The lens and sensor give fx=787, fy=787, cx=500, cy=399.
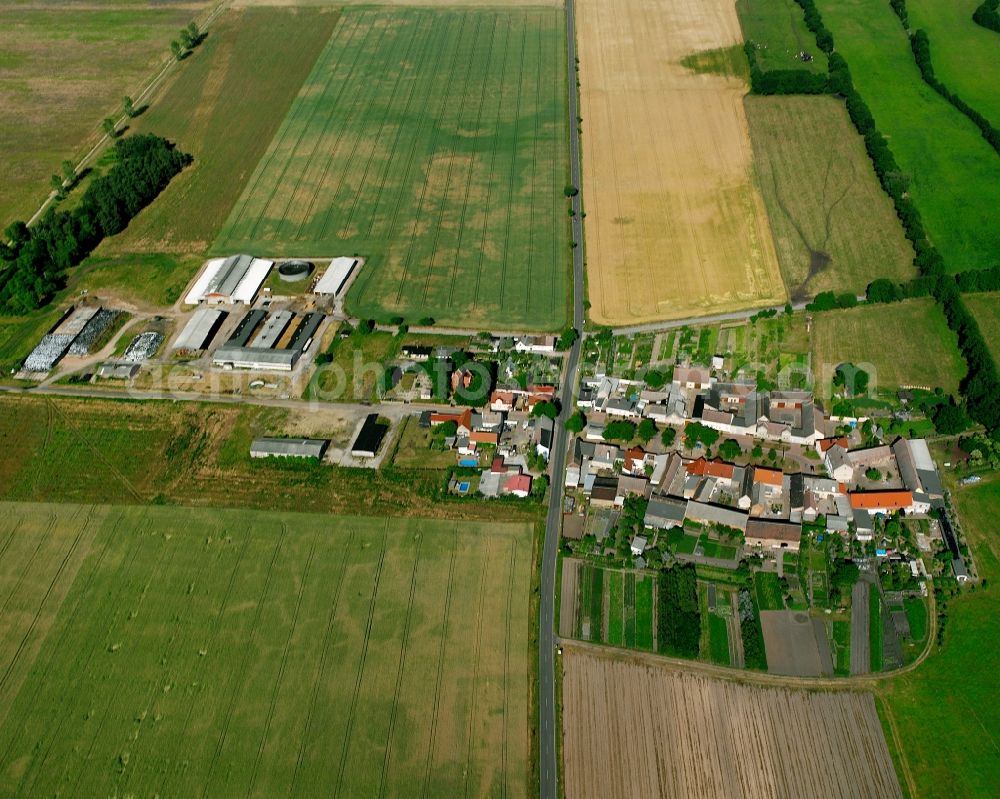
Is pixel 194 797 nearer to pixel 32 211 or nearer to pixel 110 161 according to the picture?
pixel 32 211

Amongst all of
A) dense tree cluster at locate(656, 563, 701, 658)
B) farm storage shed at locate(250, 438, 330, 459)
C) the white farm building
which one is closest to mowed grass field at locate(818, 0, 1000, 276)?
dense tree cluster at locate(656, 563, 701, 658)

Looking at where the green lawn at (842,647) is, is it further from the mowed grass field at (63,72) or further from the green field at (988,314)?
the mowed grass field at (63,72)

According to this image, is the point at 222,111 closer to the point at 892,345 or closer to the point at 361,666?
the point at 361,666

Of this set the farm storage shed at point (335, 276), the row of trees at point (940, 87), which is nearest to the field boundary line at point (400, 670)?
the farm storage shed at point (335, 276)

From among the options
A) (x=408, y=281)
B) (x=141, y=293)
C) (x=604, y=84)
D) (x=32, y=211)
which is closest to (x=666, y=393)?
(x=408, y=281)

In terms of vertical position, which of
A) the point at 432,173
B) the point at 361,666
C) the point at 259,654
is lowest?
the point at 361,666

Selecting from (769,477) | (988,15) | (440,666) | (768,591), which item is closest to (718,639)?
(768,591)
